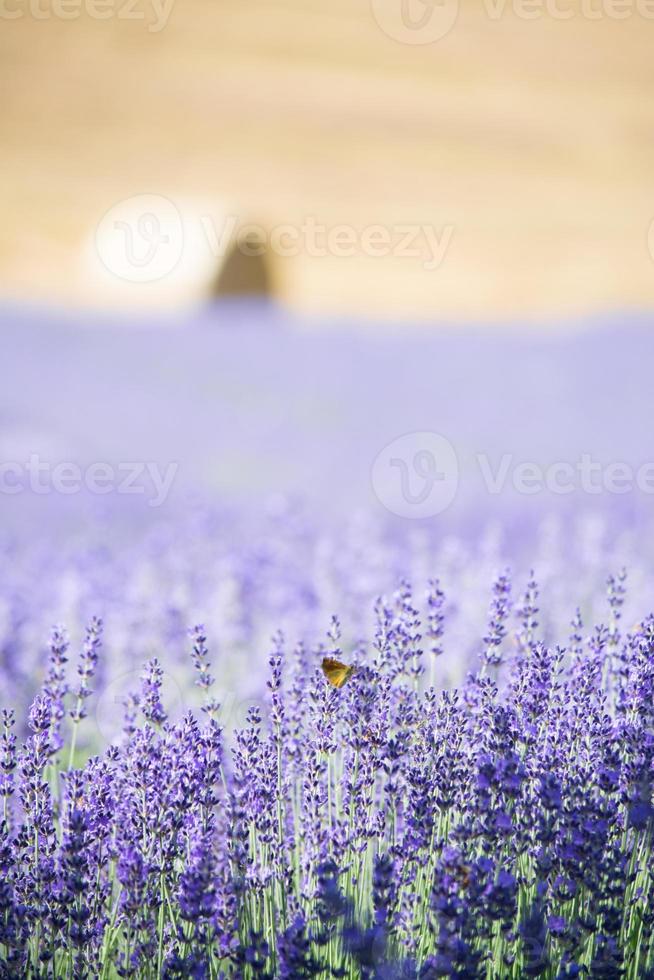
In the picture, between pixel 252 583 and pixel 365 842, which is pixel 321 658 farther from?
pixel 252 583

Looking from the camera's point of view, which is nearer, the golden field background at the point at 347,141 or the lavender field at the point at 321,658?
the lavender field at the point at 321,658

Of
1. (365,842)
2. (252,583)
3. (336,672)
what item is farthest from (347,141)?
(365,842)

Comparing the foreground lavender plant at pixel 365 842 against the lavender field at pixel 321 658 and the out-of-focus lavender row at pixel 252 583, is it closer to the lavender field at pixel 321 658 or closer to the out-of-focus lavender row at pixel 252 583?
the lavender field at pixel 321 658

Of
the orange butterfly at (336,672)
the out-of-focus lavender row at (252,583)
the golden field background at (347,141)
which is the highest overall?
the golden field background at (347,141)

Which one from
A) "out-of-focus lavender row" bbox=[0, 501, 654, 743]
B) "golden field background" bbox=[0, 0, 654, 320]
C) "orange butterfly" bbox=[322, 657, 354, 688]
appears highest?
"golden field background" bbox=[0, 0, 654, 320]

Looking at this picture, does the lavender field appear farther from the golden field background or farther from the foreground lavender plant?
the golden field background

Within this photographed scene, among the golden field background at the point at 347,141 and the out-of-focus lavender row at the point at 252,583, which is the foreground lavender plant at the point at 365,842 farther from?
the golden field background at the point at 347,141

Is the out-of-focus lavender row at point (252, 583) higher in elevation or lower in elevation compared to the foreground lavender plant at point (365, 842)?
higher

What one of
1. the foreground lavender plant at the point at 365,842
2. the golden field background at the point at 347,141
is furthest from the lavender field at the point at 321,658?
the golden field background at the point at 347,141

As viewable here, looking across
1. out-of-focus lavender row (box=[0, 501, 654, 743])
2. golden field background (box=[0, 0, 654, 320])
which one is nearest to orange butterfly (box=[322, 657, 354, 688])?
out-of-focus lavender row (box=[0, 501, 654, 743])
